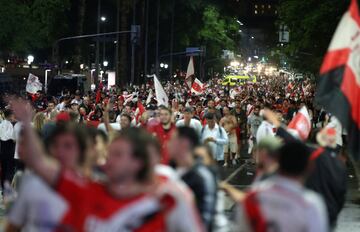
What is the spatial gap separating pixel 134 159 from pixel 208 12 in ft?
251

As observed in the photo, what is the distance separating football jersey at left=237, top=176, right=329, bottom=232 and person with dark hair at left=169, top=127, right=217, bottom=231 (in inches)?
43.6

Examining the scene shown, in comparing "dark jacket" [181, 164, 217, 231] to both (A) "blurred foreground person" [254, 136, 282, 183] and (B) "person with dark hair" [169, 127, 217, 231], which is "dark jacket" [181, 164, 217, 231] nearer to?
(B) "person with dark hair" [169, 127, 217, 231]

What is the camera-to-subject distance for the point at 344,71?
8.38 m

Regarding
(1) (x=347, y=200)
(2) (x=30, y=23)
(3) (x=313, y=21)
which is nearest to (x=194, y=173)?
(1) (x=347, y=200)

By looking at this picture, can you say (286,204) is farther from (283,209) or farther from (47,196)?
(47,196)

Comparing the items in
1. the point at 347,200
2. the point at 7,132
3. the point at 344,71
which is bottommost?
the point at 347,200

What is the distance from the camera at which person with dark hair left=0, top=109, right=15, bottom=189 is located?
600 inches

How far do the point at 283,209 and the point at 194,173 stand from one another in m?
1.36

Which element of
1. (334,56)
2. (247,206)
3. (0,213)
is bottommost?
(0,213)

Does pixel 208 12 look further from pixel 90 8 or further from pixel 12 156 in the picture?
pixel 12 156

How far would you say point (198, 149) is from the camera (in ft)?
20.5

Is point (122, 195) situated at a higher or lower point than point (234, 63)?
higher

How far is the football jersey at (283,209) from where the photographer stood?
4.74 meters

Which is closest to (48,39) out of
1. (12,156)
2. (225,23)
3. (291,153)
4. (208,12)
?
(208,12)
